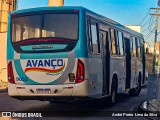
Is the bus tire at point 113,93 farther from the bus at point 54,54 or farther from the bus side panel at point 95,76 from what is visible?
the bus at point 54,54

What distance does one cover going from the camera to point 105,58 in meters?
12.8

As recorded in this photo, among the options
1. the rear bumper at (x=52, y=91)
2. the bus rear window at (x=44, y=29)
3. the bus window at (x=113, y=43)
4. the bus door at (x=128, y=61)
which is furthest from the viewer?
the bus door at (x=128, y=61)

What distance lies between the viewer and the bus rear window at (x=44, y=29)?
422 inches

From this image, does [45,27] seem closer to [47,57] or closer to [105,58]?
[47,57]

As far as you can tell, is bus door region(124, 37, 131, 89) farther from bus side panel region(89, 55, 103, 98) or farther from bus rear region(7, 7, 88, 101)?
bus rear region(7, 7, 88, 101)

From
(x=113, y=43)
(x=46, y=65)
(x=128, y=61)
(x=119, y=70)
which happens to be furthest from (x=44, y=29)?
(x=128, y=61)

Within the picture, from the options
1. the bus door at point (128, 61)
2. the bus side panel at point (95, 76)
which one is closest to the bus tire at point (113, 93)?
the bus side panel at point (95, 76)

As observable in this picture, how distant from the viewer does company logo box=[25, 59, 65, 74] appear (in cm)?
1062

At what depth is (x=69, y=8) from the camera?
1086 centimetres

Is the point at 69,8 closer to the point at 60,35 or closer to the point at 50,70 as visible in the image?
the point at 60,35

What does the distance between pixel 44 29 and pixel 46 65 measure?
1092mm

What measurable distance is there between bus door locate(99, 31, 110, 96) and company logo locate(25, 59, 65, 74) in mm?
2225

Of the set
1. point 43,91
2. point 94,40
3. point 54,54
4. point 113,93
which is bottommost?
point 113,93

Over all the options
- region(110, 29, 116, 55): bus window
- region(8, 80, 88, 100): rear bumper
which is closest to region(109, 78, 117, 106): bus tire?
region(110, 29, 116, 55): bus window
